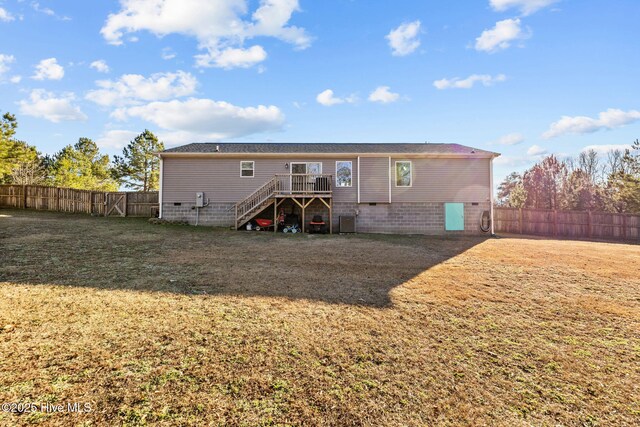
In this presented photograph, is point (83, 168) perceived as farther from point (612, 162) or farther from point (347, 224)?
point (612, 162)

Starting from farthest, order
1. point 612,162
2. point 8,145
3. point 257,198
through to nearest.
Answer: point 612,162
point 8,145
point 257,198

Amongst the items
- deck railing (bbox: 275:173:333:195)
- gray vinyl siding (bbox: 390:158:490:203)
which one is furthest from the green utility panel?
deck railing (bbox: 275:173:333:195)

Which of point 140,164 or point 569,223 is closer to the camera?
point 569,223

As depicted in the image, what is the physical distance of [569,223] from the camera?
54.9ft

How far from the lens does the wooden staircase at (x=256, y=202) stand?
13453 millimetres

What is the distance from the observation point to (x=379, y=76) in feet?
44.4

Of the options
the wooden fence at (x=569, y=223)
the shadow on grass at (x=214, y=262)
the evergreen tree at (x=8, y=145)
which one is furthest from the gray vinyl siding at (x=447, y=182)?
the evergreen tree at (x=8, y=145)

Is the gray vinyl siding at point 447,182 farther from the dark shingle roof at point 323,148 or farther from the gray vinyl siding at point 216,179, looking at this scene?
the gray vinyl siding at point 216,179

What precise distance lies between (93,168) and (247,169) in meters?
29.4

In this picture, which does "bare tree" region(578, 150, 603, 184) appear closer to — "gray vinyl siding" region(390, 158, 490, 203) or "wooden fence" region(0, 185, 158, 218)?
"gray vinyl siding" region(390, 158, 490, 203)

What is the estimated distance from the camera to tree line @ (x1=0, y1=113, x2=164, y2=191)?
2727cm

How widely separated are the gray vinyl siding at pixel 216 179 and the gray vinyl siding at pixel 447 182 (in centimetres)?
317

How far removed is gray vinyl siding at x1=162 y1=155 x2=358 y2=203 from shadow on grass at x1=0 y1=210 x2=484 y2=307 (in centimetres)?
419

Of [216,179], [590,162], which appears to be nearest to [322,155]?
[216,179]
